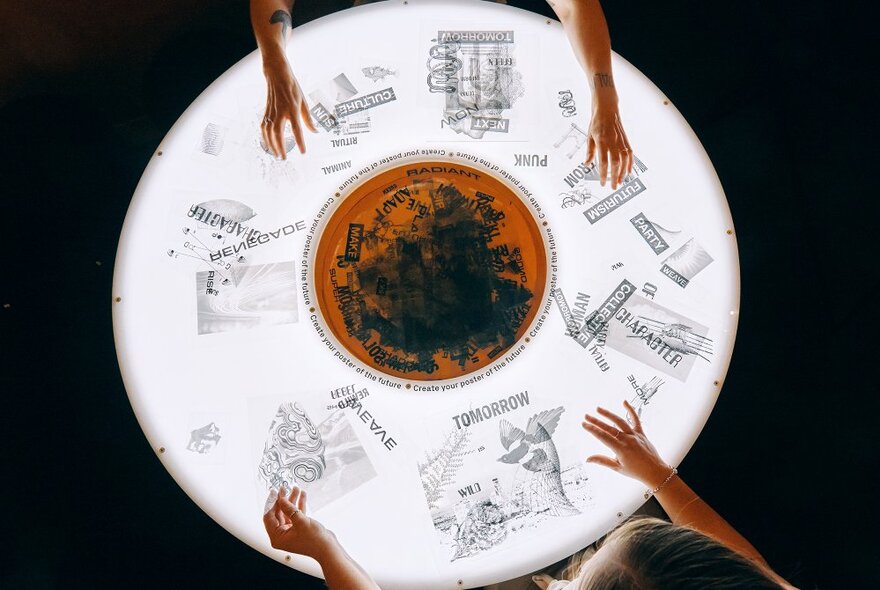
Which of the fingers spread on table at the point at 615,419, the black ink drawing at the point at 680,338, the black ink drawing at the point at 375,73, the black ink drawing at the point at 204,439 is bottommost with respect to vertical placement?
the fingers spread on table at the point at 615,419

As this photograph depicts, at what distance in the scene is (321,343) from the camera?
3.81 ft

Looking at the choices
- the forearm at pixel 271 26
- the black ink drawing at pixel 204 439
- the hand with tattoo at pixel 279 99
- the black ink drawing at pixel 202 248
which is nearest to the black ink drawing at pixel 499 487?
the black ink drawing at pixel 204 439

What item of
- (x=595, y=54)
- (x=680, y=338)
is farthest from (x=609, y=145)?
(x=680, y=338)

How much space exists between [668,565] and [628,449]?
0.21 m

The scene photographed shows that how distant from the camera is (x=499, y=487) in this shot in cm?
114

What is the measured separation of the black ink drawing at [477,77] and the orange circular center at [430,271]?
0.33 ft

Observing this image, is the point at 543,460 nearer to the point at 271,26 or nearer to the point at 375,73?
the point at 375,73

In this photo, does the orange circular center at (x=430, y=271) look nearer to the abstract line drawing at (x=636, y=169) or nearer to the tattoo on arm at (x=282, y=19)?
the abstract line drawing at (x=636, y=169)

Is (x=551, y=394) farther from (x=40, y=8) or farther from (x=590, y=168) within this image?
(x=40, y=8)

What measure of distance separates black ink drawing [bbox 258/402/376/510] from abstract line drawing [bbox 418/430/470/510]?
96 mm

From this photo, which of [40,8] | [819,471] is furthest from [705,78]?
[40,8]

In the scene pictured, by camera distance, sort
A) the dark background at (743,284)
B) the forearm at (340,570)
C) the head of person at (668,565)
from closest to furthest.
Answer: the head of person at (668,565) < the forearm at (340,570) < the dark background at (743,284)

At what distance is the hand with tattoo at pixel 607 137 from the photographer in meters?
1.12

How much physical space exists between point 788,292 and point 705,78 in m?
0.70
